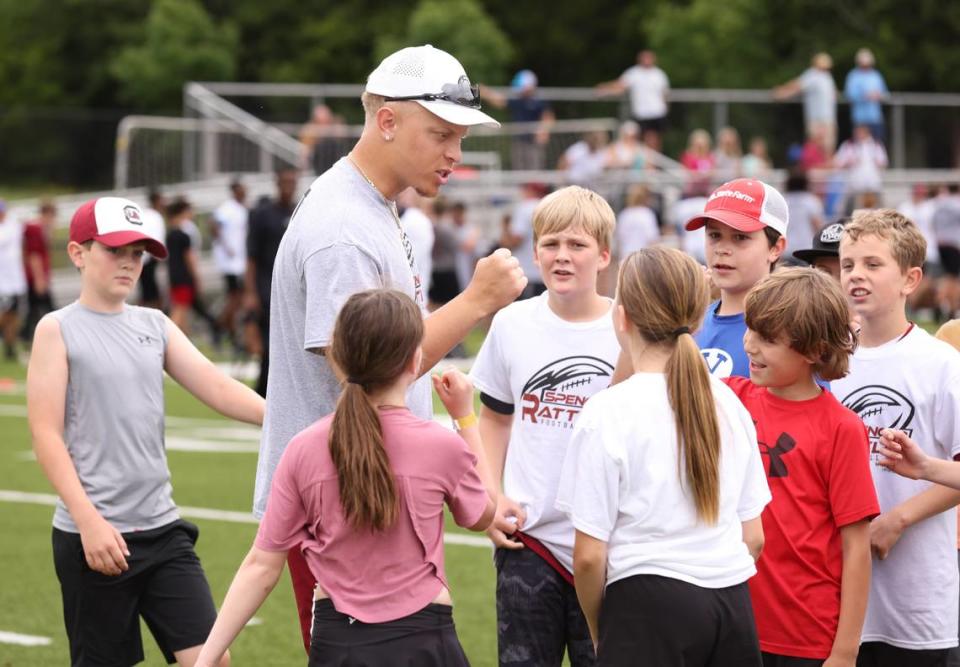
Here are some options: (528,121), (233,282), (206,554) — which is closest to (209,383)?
(206,554)

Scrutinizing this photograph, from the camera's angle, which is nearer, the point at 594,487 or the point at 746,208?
the point at 594,487

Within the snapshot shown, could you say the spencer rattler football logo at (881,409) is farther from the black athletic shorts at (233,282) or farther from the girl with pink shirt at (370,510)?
the black athletic shorts at (233,282)

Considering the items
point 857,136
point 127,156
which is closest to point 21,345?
point 127,156

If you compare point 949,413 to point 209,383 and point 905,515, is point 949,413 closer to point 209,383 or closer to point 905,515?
point 905,515

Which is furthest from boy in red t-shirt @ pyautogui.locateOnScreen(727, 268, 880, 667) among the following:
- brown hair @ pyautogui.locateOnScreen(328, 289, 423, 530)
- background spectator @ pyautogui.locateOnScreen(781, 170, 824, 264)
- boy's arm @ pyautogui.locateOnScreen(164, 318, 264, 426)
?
Answer: background spectator @ pyautogui.locateOnScreen(781, 170, 824, 264)

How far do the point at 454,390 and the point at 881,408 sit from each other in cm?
139

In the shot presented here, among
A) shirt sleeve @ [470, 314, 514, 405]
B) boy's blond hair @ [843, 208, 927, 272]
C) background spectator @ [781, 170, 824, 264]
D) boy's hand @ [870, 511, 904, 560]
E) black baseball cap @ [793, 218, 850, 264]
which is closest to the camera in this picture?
boy's hand @ [870, 511, 904, 560]

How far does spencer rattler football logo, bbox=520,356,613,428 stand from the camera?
4.81 metres

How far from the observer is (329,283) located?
3988 millimetres

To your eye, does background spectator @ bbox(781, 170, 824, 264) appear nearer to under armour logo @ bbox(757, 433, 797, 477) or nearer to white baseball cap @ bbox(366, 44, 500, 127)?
under armour logo @ bbox(757, 433, 797, 477)

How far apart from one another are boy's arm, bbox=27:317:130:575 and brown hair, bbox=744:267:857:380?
7.07ft

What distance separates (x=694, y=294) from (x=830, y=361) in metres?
0.62

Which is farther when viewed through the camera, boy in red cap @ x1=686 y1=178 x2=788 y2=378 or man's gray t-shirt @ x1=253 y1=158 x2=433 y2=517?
boy in red cap @ x1=686 y1=178 x2=788 y2=378

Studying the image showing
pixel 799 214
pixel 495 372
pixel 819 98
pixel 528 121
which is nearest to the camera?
pixel 495 372
